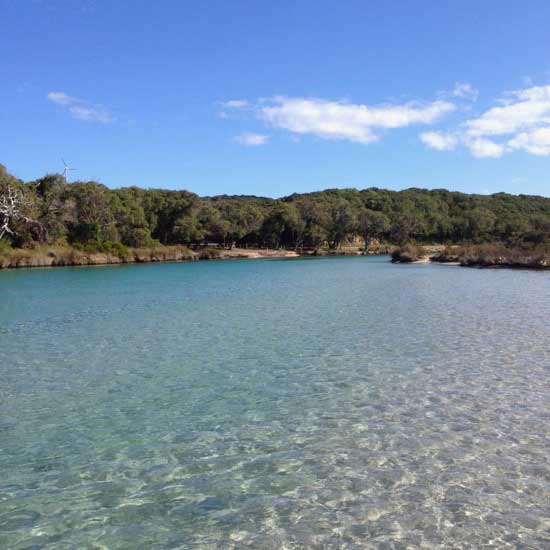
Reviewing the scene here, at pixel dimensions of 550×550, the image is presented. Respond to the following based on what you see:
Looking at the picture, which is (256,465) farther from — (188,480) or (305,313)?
(305,313)

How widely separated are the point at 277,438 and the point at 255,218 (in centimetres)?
9787

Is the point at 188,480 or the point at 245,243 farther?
the point at 245,243

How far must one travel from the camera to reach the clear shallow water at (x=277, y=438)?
5.21m

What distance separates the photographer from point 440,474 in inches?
246

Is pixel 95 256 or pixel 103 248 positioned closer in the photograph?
pixel 95 256

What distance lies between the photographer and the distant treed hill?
72000 millimetres

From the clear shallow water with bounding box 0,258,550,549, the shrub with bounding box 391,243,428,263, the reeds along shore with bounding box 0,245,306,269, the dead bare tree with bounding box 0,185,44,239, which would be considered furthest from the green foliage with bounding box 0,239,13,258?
the shrub with bounding box 391,243,428,263

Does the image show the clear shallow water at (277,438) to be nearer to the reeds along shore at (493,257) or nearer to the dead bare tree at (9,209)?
the reeds along shore at (493,257)

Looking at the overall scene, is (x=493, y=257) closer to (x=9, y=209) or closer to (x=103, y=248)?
(x=103, y=248)

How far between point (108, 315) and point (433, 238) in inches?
4658

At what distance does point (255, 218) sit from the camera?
104 m

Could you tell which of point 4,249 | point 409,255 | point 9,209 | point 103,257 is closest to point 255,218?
point 103,257

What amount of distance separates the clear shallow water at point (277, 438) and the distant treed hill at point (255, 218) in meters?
49.9

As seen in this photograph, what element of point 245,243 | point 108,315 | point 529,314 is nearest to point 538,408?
point 529,314
